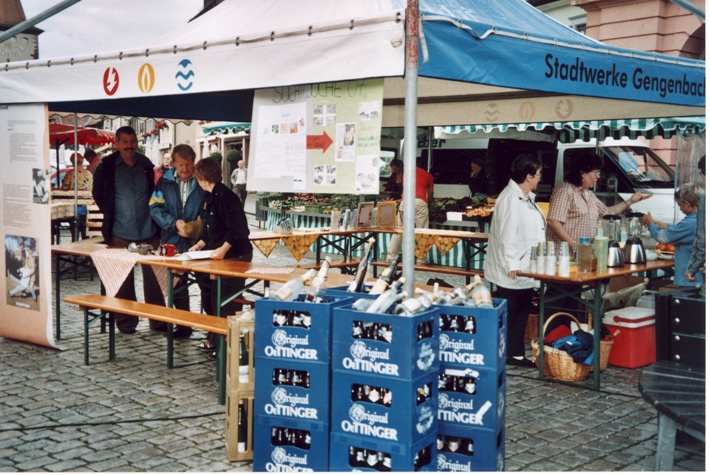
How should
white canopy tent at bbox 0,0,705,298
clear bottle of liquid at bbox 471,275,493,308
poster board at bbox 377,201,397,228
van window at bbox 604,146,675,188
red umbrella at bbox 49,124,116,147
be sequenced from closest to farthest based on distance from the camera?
1. clear bottle of liquid at bbox 471,275,493,308
2. white canopy tent at bbox 0,0,705,298
3. poster board at bbox 377,201,397,228
4. van window at bbox 604,146,675,188
5. red umbrella at bbox 49,124,116,147

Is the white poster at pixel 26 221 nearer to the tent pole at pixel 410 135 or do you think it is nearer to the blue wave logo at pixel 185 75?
the blue wave logo at pixel 185 75

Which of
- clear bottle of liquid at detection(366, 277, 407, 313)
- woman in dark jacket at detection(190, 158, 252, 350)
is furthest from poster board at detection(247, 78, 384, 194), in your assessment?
woman in dark jacket at detection(190, 158, 252, 350)

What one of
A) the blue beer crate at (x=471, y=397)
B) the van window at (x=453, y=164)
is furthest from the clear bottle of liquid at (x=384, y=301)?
→ the van window at (x=453, y=164)

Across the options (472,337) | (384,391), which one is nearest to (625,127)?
(472,337)

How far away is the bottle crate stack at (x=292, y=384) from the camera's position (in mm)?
4023

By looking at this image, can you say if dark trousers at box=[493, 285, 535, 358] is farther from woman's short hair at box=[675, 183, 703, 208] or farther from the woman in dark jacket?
the woman in dark jacket

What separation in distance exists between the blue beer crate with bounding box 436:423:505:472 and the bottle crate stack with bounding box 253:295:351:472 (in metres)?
0.63

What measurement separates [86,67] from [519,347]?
439 cm

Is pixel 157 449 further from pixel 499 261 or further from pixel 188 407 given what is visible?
pixel 499 261

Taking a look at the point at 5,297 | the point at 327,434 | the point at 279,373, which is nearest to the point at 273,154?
the point at 279,373

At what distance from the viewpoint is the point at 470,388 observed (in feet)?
13.4

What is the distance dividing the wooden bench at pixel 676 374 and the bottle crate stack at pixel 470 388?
0.88 m

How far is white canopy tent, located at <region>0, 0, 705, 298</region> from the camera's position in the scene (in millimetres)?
4441

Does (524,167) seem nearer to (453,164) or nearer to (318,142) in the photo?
(318,142)
